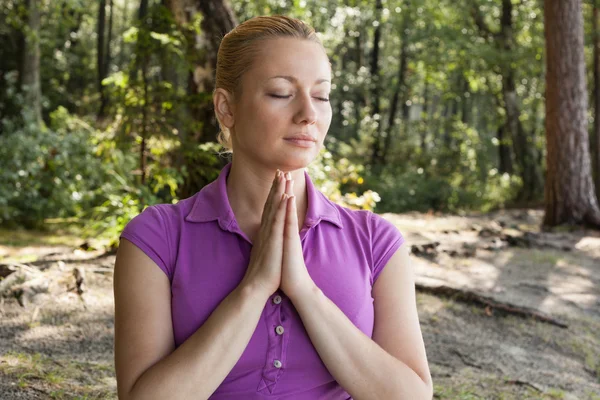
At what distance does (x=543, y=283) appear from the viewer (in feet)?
23.7

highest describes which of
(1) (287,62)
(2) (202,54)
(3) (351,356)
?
(2) (202,54)

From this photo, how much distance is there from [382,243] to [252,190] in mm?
405

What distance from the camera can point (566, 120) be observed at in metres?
11.0

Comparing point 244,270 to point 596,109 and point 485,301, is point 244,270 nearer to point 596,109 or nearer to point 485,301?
point 485,301

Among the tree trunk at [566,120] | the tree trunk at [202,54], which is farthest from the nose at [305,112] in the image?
the tree trunk at [566,120]

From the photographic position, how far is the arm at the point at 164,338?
70.0 inches

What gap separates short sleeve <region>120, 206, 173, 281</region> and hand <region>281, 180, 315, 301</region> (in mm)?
311

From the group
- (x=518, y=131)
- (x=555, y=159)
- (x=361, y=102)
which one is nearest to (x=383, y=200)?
(x=518, y=131)

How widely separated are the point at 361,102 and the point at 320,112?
22.4 metres

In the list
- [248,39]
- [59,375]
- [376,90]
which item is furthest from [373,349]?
[376,90]

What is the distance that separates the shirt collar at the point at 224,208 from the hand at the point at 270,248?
0.13m

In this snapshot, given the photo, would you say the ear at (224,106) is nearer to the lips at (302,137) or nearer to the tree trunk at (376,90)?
the lips at (302,137)

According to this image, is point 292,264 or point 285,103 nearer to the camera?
point 292,264

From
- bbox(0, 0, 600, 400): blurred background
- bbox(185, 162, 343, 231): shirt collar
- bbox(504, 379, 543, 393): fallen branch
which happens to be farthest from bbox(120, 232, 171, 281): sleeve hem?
bbox(504, 379, 543, 393): fallen branch
